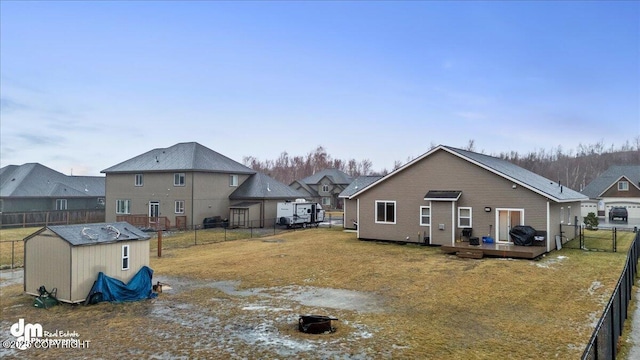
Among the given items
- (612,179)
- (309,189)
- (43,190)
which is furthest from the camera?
(309,189)

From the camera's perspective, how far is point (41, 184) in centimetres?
4238

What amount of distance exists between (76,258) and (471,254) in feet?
52.5

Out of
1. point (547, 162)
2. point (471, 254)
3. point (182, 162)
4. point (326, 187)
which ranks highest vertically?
point (547, 162)

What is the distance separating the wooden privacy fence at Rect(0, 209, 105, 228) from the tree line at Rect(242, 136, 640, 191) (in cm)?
4958

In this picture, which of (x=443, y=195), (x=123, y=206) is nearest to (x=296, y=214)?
(x=443, y=195)

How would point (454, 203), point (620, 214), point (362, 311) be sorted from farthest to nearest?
point (620, 214)
point (454, 203)
point (362, 311)

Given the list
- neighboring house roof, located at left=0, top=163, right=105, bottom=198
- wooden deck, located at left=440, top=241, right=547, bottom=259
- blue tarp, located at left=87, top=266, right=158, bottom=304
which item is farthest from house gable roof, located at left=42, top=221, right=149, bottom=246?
neighboring house roof, located at left=0, top=163, right=105, bottom=198

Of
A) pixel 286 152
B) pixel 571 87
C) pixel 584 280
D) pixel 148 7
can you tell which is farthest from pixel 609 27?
pixel 286 152

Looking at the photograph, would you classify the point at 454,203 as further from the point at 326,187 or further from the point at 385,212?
the point at 326,187

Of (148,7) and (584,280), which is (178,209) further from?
(584,280)

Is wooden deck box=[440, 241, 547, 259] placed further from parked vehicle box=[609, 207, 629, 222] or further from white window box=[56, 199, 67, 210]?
white window box=[56, 199, 67, 210]

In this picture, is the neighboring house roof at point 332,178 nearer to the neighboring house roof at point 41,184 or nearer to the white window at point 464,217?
the neighboring house roof at point 41,184

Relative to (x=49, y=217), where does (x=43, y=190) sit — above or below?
above

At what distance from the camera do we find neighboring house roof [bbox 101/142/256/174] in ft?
114
